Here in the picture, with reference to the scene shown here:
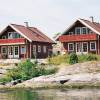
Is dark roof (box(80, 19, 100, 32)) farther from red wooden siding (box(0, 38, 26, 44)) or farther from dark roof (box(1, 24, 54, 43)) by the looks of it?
red wooden siding (box(0, 38, 26, 44))

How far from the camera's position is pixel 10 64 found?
59750mm

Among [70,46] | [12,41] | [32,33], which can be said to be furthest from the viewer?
[32,33]

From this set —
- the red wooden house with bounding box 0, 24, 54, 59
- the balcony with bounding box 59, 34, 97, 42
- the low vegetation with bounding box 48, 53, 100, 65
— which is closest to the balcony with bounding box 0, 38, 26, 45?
the red wooden house with bounding box 0, 24, 54, 59

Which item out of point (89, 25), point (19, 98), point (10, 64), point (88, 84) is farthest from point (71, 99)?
point (89, 25)

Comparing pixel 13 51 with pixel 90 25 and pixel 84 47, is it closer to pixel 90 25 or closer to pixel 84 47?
pixel 84 47

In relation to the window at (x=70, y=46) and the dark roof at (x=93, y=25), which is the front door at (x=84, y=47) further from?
the dark roof at (x=93, y=25)

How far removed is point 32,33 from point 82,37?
10.2 metres

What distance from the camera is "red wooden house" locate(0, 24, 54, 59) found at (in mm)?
69250

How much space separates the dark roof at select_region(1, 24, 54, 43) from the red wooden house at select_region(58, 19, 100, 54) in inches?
187

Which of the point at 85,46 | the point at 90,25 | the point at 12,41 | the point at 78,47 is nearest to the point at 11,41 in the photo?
the point at 12,41

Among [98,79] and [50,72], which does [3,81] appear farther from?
[98,79]

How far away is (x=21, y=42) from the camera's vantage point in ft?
227

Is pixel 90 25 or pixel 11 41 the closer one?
pixel 90 25

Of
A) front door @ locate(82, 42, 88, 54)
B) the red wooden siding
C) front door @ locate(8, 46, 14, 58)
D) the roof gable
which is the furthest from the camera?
front door @ locate(8, 46, 14, 58)
